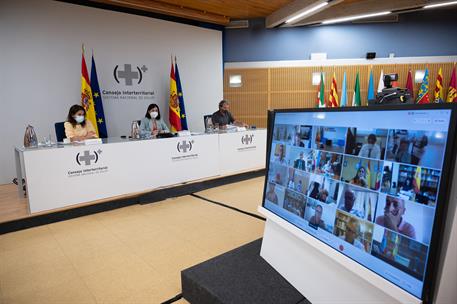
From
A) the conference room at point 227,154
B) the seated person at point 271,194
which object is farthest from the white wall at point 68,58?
the seated person at point 271,194

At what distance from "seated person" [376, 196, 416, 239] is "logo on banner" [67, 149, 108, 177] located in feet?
10.4

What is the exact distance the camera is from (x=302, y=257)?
4.39ft

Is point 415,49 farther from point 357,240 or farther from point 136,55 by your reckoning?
point 357,240

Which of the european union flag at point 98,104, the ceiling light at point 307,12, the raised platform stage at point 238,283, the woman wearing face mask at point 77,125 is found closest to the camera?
the raised platform stage at point 238,283

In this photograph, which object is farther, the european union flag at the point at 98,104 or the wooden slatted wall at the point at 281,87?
the wooden slatted wall at the point at 281,87

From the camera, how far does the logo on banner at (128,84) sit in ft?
18.8

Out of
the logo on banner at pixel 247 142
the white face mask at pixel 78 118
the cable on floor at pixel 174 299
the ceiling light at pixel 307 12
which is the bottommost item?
the cable on floor at pixel 174 299

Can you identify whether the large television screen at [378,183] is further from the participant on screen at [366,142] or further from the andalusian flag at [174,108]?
the andalusian flag at [174,108]

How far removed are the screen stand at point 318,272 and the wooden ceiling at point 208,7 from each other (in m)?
5.42

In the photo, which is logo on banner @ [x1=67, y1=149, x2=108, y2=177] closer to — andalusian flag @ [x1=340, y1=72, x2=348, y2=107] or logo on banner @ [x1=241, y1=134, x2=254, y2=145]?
logo on banner @ [x1=241, y1=134, x2=254, y2=145]

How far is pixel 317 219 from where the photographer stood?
1.19m

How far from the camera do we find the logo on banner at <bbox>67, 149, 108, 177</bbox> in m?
3.24

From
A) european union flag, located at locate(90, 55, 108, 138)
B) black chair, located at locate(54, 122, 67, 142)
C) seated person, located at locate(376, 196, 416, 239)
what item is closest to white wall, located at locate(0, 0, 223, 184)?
european union flag, located at locate(90, 55, 108, 138)

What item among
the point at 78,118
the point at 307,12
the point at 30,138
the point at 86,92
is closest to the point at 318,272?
the point at 30,138
